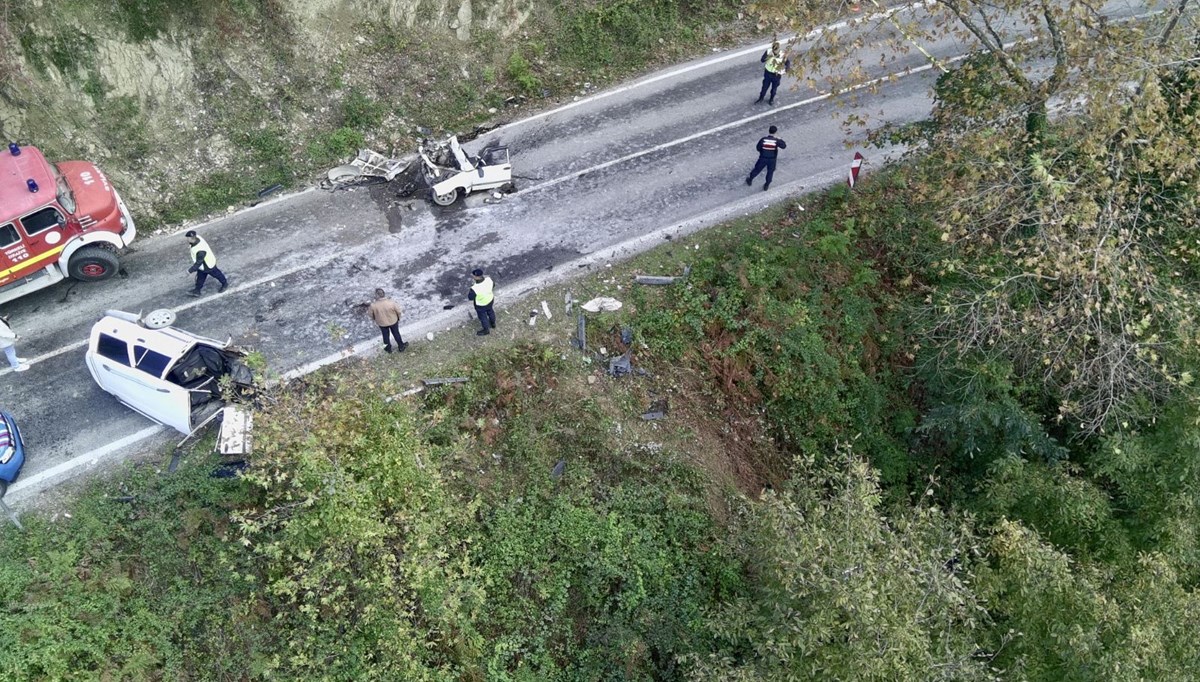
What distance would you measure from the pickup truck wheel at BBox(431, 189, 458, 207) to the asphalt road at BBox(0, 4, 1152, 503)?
162 mm

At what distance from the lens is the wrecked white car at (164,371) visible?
11.5 metres

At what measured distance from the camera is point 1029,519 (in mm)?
11039

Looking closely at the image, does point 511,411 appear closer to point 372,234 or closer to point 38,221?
point 372,234

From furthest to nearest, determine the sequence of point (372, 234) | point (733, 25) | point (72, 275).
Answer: point (733, 25)
point (372, 234)
point (72, 275)

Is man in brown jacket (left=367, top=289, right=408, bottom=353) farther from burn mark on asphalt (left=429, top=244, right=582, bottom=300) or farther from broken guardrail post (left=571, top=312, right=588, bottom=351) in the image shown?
broken guardrail post (left=571, top=312, right=588, bottom=351)

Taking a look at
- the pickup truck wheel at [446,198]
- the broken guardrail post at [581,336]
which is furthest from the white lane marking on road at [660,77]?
the broken guardrail post at [581,336]

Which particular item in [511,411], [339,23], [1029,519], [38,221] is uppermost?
[339,23]

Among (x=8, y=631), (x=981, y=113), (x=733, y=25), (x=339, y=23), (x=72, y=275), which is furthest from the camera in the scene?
(x=733, y=25)

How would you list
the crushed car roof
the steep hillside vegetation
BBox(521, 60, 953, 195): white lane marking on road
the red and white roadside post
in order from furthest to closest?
BBox(521, 60, 953, 195): white lane marking on road, the red and white roadside post, the steep hillside vegetation, the crushed car roof

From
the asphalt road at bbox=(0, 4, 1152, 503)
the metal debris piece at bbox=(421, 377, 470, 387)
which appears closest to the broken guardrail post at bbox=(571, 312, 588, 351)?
the asphalt road at bbox=(0, 4, 1152, 503)

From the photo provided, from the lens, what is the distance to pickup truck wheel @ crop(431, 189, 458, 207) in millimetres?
15445

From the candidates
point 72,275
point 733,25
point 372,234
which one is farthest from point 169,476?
point 733,25

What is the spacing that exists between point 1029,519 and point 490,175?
1178cm

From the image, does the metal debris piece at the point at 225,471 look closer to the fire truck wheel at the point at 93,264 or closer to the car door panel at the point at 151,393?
the car door panel at the point at 151,393
